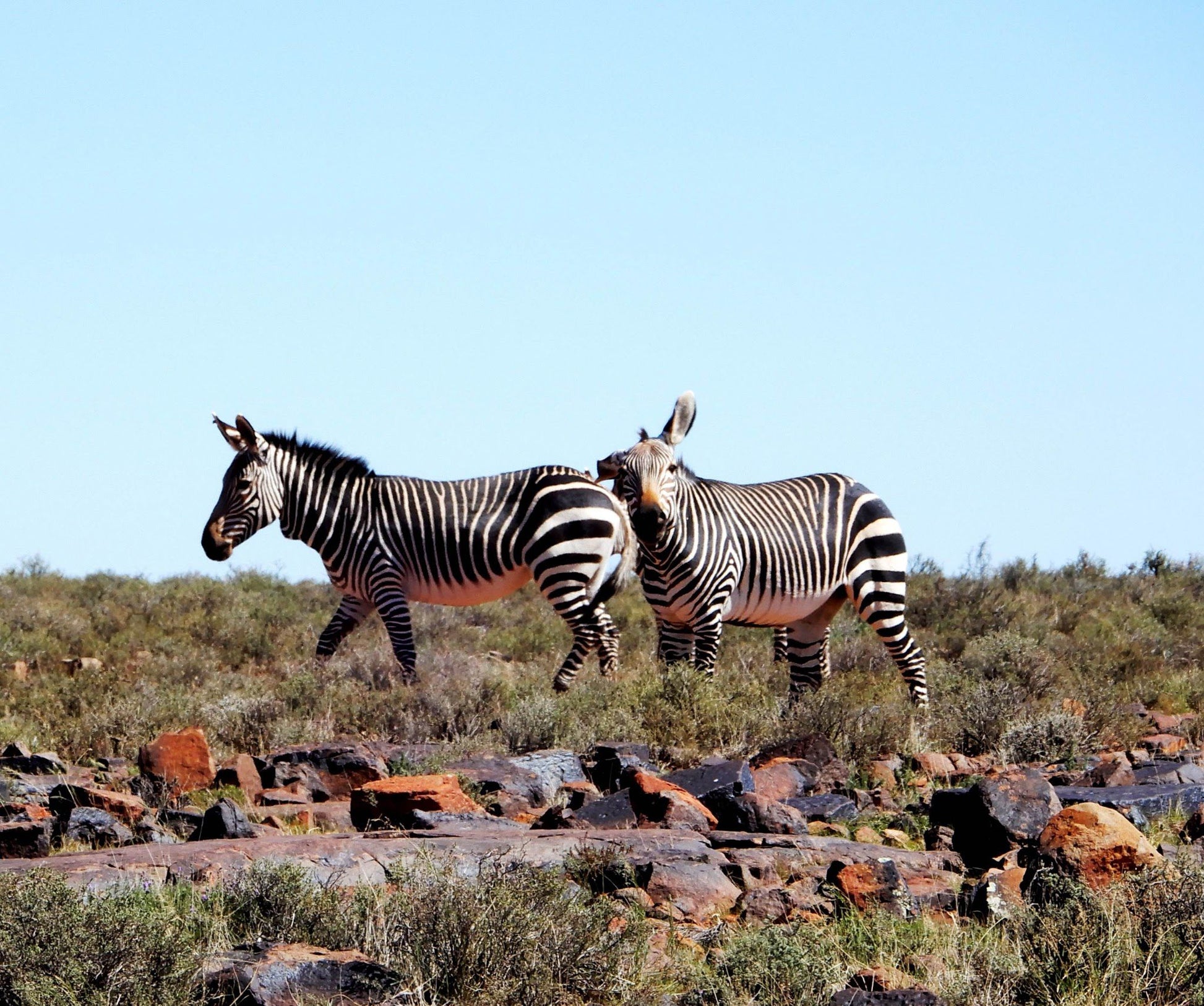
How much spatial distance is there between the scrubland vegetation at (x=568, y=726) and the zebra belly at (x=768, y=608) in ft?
1.69

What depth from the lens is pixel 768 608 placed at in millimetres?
12828

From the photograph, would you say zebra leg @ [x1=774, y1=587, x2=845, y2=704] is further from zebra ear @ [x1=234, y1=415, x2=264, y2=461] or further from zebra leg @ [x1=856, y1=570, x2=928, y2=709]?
zebra ear @ [x1=234, y1=415, x2=264, y2=461]

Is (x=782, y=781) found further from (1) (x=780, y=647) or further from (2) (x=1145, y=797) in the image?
(1) (x=780, y=647)

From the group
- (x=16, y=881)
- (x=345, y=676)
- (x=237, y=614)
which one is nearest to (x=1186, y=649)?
(x=345, y=676)

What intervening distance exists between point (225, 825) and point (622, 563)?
7.82 metres

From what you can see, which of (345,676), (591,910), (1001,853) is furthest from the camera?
(345,676)

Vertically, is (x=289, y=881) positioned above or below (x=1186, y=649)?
below

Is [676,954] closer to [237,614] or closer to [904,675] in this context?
[904,675]

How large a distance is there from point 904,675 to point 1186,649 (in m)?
4.90

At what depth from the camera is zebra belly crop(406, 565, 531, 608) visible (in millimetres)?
A: 13688

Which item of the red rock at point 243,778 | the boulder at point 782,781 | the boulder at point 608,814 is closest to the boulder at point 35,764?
the red rock at point 243,778

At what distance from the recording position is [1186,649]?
53.0 ft

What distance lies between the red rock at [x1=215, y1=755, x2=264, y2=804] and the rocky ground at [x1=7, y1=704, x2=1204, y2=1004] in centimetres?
1

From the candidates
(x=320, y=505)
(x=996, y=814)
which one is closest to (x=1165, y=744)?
(x=996, y=814)
